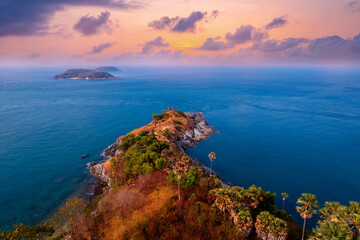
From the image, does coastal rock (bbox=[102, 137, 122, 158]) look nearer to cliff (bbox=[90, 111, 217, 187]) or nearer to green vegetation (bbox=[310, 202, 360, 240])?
cliff (bbox=[90, 111, 217, 187])

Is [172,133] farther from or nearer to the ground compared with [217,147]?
farther from the ground

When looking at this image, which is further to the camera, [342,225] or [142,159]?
[142,159]

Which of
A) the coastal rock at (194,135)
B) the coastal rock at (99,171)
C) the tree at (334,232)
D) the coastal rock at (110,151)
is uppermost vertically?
the tree at (334,232)

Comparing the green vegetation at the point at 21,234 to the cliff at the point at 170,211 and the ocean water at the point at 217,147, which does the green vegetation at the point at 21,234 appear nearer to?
the cliff at the point at 170,211

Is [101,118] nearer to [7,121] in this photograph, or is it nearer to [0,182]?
[7,121]

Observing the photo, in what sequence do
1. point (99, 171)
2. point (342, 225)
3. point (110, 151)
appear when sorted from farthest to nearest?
point (110, 151) < point (99, 171) < point (342, 225)

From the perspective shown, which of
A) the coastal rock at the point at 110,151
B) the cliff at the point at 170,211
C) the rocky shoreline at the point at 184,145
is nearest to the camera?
the cliff at the point at 170,211

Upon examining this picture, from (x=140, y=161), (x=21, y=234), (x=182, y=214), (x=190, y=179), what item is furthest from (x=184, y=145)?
(x=21, y=234)

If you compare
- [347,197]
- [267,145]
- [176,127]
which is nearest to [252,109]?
[267,145]

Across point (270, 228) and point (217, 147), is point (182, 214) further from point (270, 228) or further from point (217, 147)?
point (217, 147)

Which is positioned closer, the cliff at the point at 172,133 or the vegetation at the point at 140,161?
the vegetation at the point at 140,161

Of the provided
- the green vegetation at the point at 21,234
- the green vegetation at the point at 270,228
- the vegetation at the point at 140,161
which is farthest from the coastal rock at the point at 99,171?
the green vegetation at the point at 270,228

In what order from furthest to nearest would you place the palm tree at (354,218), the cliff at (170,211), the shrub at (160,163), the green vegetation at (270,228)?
the shrub at (160,163), the cliff at (170,211), the green vegetation at (270,228), the palm tree at (354,218)
